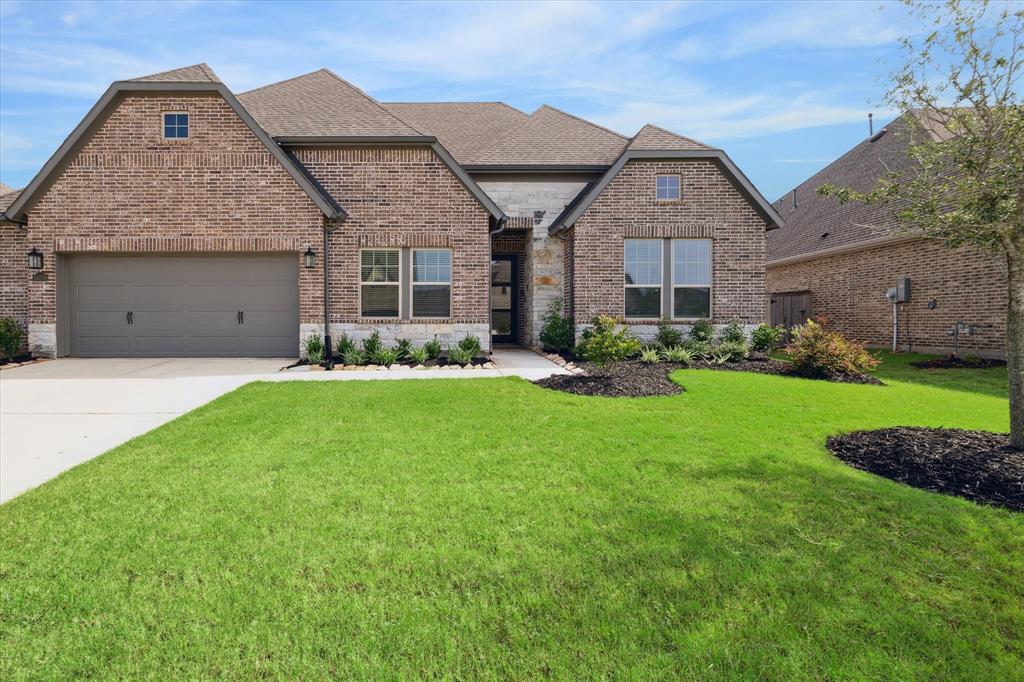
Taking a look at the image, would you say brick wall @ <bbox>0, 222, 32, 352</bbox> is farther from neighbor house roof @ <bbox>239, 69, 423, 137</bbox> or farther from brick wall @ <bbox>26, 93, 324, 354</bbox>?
neighbor house roof @ <bbox>239, 69, 423, 137</bbox>

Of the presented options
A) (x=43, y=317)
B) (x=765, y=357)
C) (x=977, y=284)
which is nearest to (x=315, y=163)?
(x=43, y=317)

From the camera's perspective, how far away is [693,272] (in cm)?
1409

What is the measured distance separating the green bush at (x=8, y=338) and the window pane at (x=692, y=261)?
15753mm

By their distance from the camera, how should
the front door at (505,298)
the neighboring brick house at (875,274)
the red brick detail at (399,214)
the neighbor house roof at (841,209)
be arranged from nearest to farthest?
1. the red brick detail at (399,214)
2. the neighboring brick house at (875,274)
3. the front door at (505,298)
4. the neighbor house roof at (841,209)

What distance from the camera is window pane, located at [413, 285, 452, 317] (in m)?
13.1

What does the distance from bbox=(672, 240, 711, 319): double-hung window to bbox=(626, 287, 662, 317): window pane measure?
1.44 ft

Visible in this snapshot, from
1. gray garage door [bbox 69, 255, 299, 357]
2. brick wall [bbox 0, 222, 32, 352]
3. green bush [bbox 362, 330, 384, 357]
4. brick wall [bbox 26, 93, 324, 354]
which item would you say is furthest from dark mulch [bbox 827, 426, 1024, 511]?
brick wall [bbox 0, 222, 32, 352]

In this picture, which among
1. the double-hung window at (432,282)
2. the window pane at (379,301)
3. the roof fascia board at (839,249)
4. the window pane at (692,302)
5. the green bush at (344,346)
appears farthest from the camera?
the roof fascia board at (839,249)

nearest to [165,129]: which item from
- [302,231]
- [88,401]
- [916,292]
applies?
[302,231]

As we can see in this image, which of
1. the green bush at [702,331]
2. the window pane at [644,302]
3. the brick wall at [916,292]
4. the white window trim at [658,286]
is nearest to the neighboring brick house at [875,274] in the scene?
the brick wall at [916,292]

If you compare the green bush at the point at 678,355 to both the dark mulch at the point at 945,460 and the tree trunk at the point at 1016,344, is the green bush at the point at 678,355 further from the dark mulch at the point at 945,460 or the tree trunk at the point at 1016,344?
the tree trunk at the point at 1016,344

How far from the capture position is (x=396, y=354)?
12312 mm

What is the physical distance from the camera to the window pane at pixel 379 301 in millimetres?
12953

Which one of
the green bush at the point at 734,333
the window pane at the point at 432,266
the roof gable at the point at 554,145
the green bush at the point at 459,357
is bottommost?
the green bush at the point at 459,357
